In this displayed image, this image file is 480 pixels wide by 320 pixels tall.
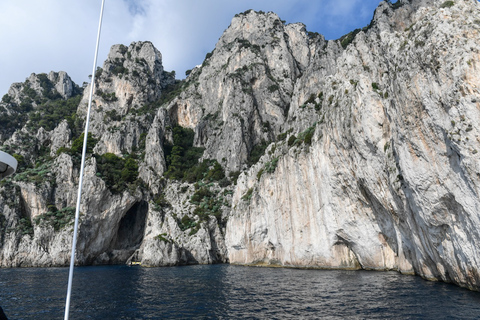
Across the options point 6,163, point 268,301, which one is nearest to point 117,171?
point 268,301

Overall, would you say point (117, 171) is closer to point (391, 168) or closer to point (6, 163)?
point (391, 168)

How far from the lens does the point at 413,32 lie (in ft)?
68.0

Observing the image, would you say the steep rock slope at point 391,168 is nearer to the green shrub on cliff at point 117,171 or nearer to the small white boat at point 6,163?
the small white boat at point 6,163

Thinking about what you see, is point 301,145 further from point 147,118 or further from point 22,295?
point 147,118

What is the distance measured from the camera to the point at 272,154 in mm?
59656

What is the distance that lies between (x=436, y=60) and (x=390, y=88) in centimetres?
501

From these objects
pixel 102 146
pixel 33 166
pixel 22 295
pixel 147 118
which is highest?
pixel 147 118

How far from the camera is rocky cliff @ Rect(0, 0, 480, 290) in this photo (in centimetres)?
1842

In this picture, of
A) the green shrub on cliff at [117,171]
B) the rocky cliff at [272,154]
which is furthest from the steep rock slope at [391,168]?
the green shrub on cliff at [117,171]

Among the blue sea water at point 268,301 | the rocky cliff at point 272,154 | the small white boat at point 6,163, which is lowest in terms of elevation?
the blue sea water at point 268,301

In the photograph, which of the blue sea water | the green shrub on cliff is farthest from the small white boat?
the green shrub on cliff

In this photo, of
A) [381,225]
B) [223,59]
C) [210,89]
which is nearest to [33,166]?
[210,89]

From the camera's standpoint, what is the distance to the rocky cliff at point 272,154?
60.4 feet

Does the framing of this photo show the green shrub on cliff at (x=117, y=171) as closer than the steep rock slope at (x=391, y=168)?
No
